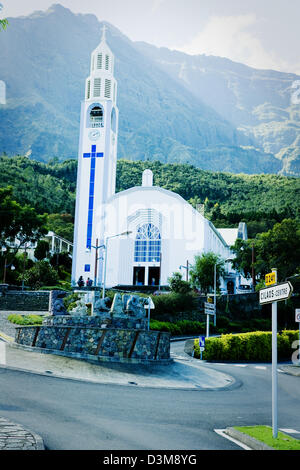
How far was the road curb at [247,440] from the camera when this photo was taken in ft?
22.5

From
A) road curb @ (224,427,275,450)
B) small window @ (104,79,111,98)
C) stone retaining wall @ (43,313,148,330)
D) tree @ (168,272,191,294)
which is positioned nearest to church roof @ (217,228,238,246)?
small window @ (104,79,111,98)

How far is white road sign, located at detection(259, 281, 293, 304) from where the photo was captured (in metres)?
6.75

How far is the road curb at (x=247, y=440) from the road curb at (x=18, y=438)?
312 centimetres

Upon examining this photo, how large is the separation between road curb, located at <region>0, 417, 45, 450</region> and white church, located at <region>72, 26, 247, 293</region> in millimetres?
42015

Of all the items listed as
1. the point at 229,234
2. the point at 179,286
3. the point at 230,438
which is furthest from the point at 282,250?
the point at 230,438

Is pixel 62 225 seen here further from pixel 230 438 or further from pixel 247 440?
pixel 247 440

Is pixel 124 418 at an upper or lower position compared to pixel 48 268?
lower

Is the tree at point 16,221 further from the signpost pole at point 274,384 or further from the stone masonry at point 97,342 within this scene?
the signpost pole at point 274,384

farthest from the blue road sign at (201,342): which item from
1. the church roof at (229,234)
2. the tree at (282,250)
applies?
the church roof at (229,234)

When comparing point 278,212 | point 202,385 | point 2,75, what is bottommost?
point 202,385

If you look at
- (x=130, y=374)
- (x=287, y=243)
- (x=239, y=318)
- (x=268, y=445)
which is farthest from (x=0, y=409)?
(x=287, y=243)

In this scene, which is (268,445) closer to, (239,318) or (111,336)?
(111,336)
